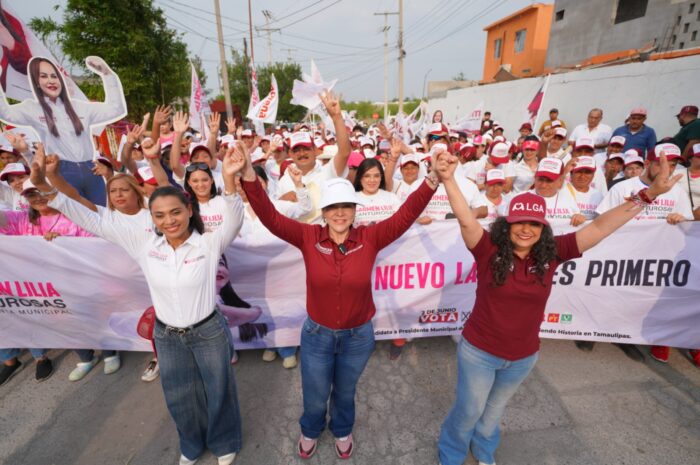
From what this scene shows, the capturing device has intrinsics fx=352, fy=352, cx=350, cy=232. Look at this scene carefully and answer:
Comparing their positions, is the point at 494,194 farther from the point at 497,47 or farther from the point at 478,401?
the point at 497,47

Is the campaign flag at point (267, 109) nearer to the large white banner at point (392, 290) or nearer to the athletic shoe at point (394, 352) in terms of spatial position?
the large white banner at point (392, 290)

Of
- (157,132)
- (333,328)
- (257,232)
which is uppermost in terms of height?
(157,132)

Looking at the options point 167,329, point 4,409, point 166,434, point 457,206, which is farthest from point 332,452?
point 4,409

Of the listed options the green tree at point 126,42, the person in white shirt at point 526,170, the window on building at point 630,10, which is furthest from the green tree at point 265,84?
the person in white shirt at point 526,170

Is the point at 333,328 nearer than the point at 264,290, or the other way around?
the point at 333,328

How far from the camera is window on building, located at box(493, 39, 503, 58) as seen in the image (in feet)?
90.6

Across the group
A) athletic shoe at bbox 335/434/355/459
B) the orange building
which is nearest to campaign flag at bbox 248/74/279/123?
athletic shoe at bbox 335/434/355/459

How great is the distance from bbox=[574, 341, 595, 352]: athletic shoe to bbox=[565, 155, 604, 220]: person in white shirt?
1438mm

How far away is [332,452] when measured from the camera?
283 centimetres

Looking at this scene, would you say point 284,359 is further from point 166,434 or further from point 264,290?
point 166,434

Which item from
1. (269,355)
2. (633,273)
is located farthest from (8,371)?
(633,273)

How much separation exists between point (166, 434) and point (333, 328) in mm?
1905

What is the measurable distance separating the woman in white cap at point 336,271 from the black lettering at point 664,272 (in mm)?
3014

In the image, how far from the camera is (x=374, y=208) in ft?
12.6
